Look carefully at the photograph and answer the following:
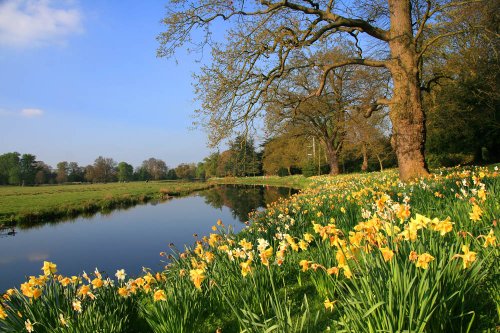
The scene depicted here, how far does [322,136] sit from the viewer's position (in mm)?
30375

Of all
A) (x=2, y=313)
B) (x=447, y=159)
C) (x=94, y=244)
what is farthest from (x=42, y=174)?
(x=2, y=313)

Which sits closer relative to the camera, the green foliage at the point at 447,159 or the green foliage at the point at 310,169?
the green foliage at the point at 447,159

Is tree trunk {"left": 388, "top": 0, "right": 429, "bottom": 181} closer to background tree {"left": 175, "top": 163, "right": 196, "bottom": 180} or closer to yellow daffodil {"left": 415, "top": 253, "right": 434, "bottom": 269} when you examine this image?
yellow daffodil {"left": 415, "top": 253, "right": 434, "bottom": 269}

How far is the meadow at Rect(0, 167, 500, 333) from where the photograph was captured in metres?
2.02

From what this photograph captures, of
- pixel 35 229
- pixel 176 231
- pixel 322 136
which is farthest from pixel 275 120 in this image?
pixel 35 229

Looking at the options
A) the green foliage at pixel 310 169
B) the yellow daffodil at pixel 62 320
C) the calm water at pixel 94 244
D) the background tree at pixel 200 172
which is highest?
the background tree at pixel 200 172

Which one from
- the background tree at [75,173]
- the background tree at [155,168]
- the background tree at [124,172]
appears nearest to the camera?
the background tree at [75,173]

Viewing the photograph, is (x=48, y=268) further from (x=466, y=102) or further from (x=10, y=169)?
(x=10, y=169)

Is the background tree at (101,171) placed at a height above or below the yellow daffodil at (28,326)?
above

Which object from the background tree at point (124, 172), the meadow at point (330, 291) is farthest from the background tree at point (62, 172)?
the meadow at point (330, 291)

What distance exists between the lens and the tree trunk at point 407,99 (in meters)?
9.52

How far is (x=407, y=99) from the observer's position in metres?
9.52

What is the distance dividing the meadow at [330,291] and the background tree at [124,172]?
109 m

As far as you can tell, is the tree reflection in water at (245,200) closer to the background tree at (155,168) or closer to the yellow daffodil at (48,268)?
the yellow daffodil at (48,268)
